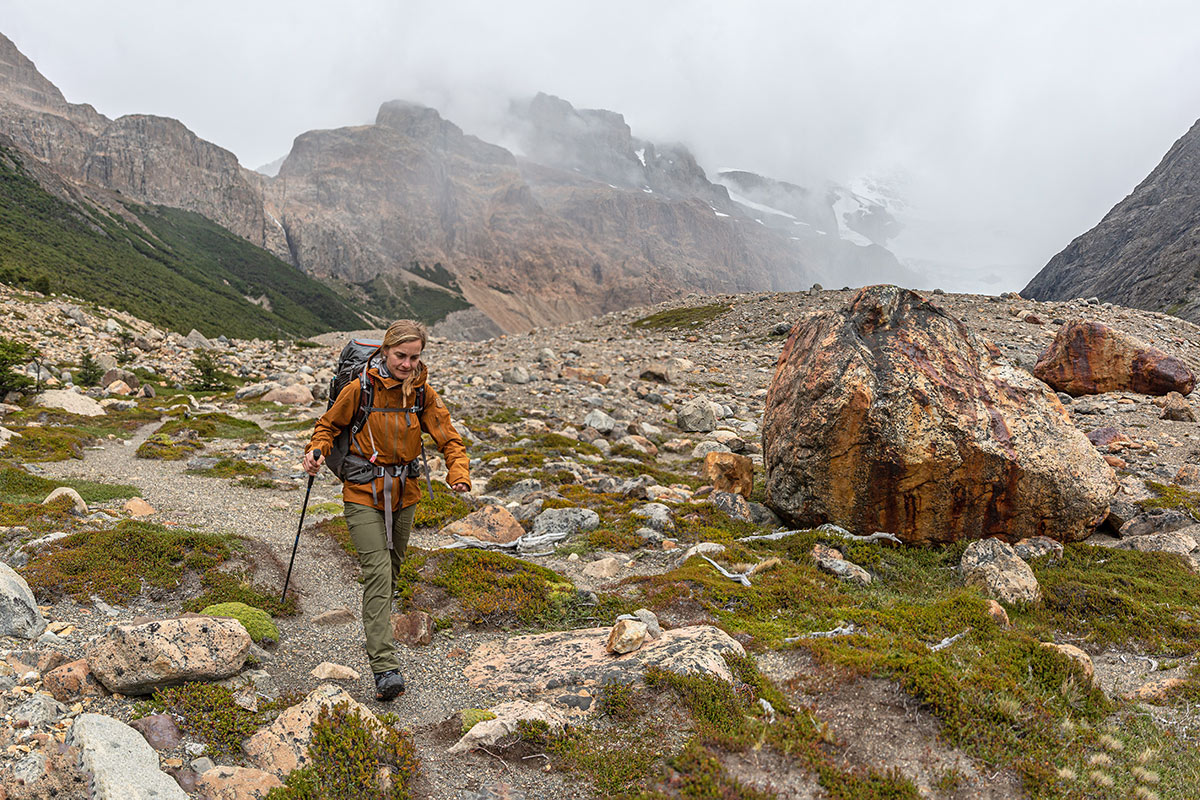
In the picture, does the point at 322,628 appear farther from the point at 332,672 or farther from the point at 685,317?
the point at 685,317

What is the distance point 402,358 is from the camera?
6438mm

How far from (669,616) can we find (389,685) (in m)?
3.83

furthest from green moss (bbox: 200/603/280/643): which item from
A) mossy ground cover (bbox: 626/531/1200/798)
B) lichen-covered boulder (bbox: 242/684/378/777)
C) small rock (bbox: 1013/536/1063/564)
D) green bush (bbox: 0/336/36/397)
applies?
green bush (bbox: 0/336/36/397)

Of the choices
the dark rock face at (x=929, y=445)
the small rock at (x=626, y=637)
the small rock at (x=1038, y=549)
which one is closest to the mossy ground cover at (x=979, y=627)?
the small rock at (x=1038, y=549)

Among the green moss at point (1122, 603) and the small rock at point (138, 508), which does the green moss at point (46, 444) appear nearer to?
the small rock at point (138, 508)

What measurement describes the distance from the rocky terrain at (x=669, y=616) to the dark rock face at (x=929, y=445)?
0.06m

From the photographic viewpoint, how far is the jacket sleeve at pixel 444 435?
688 cm

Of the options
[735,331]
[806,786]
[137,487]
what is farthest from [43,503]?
[735,331]

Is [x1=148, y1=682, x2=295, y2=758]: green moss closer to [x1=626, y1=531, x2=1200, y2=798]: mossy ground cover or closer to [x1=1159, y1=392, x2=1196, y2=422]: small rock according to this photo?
[x1=626, y1=531, x2=1200, y2=798]: mossy ground cover

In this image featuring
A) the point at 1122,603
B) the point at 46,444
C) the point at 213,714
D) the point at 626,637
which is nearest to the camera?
the point at 213,714

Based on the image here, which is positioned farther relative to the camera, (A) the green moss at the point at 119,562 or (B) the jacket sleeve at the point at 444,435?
(A) the green moss at the point at 119,562

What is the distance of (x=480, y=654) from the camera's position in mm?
7484

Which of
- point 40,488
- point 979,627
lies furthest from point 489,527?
point 40,488

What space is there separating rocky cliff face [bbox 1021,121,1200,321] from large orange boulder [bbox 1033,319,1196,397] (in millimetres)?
67565
